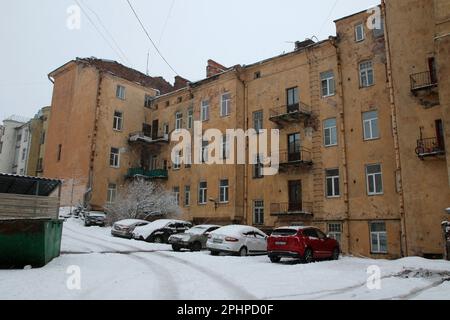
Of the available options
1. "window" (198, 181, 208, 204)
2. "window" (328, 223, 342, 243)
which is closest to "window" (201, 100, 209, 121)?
"window" (198, 181, 208, 204)

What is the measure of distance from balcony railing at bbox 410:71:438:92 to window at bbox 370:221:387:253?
318 inches

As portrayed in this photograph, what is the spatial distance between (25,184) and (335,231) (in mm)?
18213

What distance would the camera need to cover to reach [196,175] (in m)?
33.7

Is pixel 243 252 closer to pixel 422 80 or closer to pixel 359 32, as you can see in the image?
pixel 422 80

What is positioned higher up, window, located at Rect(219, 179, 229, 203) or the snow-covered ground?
window, located at Rect(219, 179, 229, 203)

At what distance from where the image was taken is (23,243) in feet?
37.4

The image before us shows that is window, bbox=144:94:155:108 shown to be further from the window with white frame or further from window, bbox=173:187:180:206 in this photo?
window, bbox=173:187:180:206

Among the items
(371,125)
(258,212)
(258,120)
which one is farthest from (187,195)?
(371,125)

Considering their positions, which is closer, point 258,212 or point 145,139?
point 258,212

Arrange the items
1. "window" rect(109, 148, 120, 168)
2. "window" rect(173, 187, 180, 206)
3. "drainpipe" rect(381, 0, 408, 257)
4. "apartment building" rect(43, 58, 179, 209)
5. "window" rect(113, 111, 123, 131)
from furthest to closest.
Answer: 1. "window" rect(113, 111, 123, 131)
2. "window" rect(109, 148, 120, 168)
3. "apartment building" rect(43, 58, 179, 209)
4. "window" rect(173, 187, 180, 206)
5. "drainpipe" rect(381, 0, 408, 257)

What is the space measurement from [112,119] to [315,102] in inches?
825

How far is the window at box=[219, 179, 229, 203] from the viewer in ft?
101
